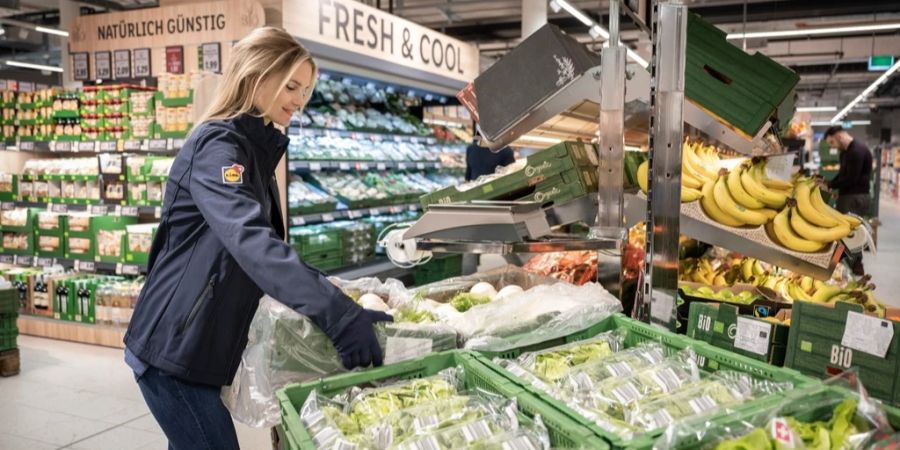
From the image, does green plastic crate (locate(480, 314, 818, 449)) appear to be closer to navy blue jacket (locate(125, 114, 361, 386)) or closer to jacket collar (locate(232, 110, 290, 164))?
navy blue jacket (locate(125, 114, 361, 386))

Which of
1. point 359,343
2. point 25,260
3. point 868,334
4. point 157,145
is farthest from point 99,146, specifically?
point 868,334

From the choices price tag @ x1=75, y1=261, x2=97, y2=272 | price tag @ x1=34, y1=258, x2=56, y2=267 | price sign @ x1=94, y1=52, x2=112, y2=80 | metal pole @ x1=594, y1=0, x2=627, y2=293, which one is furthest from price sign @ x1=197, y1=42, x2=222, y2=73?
metal pole @ x1=594, y1=0, x2=627, y2=293

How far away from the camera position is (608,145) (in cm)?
229

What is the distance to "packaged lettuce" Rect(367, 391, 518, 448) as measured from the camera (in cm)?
140

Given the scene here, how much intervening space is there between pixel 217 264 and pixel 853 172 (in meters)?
9.77

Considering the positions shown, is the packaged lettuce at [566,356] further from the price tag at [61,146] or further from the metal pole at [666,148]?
the price tag at [61,146]

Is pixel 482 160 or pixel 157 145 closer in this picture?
pixel 157 145

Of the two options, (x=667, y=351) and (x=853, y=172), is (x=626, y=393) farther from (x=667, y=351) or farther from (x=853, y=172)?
(x=853, y=172)

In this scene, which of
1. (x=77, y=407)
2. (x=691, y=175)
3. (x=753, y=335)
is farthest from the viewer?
(x=77, y=407)

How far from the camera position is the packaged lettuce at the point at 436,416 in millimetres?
1397

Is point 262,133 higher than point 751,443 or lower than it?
higher

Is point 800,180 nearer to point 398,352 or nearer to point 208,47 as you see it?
point 398,352

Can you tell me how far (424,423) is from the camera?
1.42 meters

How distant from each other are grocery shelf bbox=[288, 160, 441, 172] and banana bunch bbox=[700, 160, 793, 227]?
389 centimetres
